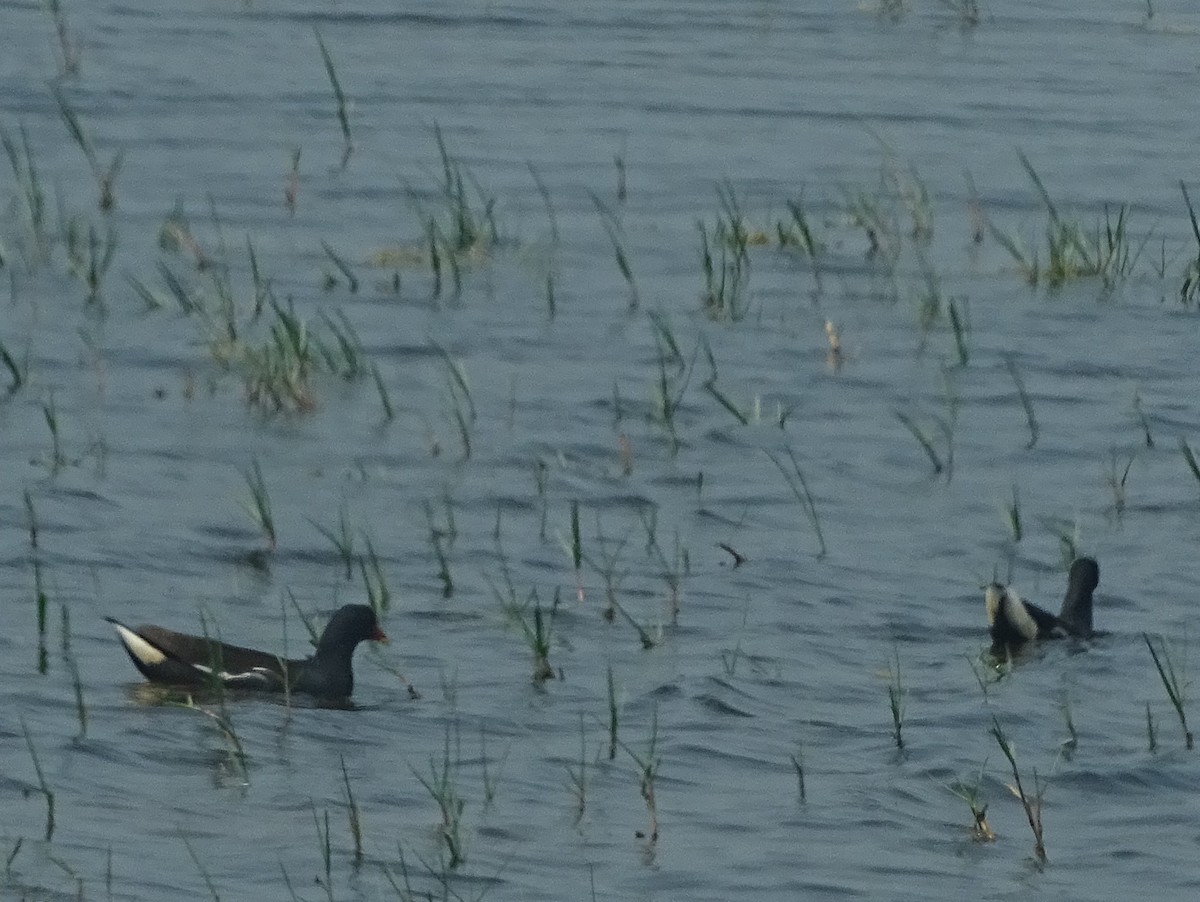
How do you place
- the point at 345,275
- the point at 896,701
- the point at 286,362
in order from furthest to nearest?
the point at 345,275 < the point at 286,362 < the point at 896,701

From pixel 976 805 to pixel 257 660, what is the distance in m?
2.61

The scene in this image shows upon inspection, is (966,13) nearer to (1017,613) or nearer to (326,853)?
(1017,613)

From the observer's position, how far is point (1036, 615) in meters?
10.5

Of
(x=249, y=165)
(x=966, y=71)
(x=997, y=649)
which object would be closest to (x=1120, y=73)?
(x=966, y=71)

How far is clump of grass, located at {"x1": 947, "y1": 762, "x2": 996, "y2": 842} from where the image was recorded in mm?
8102

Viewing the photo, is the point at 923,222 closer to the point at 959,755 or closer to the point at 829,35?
the point at 829,35

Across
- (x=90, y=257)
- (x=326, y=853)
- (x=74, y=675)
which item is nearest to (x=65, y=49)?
(x=90, y=257)

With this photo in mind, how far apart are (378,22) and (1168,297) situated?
8.94m

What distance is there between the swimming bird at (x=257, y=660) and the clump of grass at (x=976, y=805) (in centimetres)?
208

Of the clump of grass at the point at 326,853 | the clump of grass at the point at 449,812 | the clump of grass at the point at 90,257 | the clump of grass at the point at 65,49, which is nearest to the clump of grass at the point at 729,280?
the clump of grass at the point at 90,257

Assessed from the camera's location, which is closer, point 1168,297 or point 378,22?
point 1168,297

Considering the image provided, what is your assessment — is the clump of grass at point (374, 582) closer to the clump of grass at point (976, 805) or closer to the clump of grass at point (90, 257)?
the clump of grass at point (976, 805)

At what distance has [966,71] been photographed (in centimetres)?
2214

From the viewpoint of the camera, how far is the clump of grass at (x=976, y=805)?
810 centimetres
